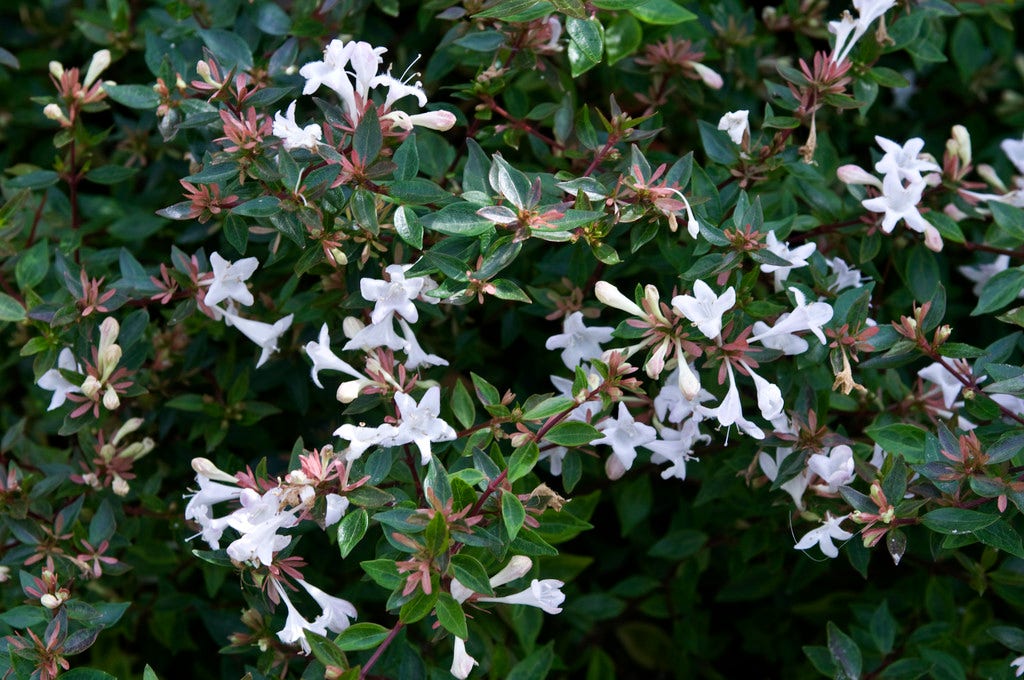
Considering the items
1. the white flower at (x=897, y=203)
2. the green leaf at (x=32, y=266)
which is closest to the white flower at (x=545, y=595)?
the white flower at (x=897, y=203)

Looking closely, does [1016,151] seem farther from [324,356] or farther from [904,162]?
[324,356]

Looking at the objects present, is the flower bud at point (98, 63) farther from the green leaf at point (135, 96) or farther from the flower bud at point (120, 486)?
the flower bud at point (120, 486)

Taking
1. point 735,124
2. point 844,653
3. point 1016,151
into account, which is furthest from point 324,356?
point 1016,151

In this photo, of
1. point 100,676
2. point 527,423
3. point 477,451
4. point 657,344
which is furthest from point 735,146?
point 100,676

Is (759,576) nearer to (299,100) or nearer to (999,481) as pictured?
(999,481)

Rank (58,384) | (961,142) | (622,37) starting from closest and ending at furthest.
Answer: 1. (58,384)
2. (961,142)
3. (622,37)

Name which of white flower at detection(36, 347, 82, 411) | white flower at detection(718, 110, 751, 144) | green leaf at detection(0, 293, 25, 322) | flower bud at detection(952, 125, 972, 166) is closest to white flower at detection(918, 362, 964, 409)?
flower bud at detection(952, 125, 972, 166)
